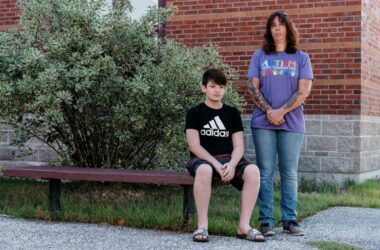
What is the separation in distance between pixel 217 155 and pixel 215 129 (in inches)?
8.7

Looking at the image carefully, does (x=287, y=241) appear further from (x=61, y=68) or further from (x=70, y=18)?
(x=70, y=18)

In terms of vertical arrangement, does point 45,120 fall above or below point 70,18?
below

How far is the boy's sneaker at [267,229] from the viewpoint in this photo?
5.28 meters

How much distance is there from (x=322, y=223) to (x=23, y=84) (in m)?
3.40

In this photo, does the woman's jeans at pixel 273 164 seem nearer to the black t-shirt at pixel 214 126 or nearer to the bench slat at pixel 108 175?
the black t-shirt at pixel 214 126

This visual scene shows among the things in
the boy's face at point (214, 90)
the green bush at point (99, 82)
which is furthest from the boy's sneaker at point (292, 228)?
the green bush at point (99, 82)

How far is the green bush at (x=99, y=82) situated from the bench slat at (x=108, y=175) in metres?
0.79

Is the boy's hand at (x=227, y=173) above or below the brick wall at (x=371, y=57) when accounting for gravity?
below

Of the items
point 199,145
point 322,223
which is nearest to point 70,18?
point 199,145

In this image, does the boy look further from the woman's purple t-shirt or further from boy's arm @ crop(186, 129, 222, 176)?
the woman's purple t-shirt

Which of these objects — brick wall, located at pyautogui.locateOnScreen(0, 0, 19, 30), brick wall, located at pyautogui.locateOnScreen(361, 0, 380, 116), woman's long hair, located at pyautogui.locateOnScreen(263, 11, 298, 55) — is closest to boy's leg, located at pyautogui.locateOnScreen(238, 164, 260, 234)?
woman's long hair, located at pyautogui.locateOnScreen(263, 11, 298, 55)

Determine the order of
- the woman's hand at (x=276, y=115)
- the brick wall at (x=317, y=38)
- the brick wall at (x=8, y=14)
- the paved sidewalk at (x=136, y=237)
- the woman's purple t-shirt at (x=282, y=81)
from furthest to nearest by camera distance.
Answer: the brick wall at (x=8, y=14) < the brick wall at (x=317, y=38) < the woman's purple t-shirt at (x=282, y=81) < the woman's hand at (x=276, y=115) < the paved sidewalk at (x=136, y=237)

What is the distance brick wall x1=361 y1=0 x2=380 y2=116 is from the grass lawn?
1218 mm

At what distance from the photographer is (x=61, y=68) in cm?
680
